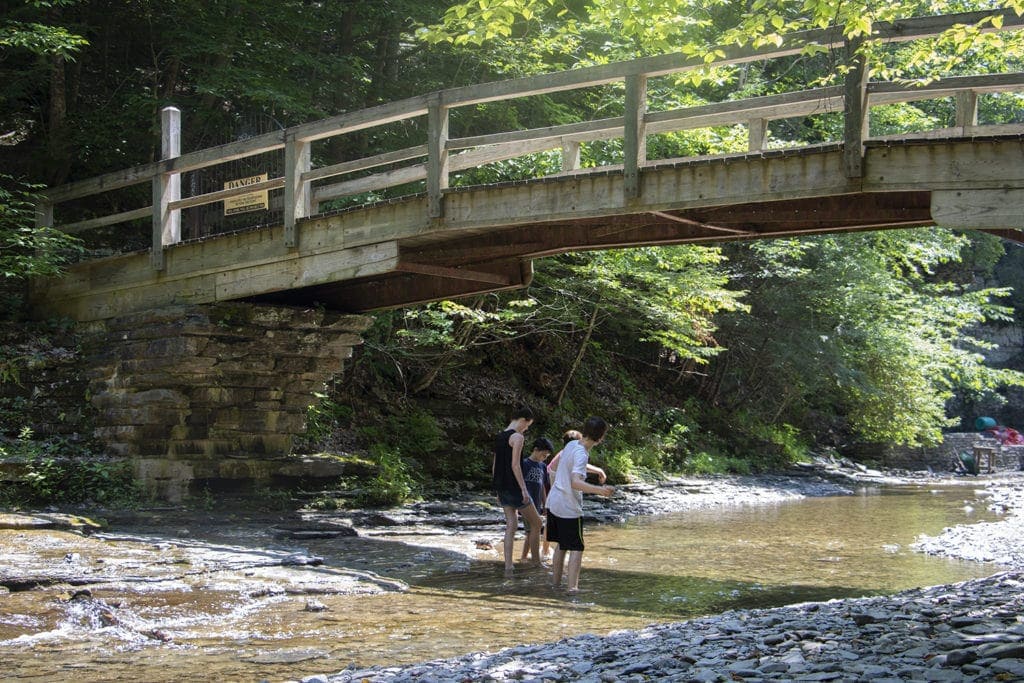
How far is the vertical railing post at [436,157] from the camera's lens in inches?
444

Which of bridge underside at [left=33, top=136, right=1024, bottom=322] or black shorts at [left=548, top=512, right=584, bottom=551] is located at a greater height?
bridge underside at [left=33, top=136, right=1024, bottom=322]

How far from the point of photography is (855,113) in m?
9.02

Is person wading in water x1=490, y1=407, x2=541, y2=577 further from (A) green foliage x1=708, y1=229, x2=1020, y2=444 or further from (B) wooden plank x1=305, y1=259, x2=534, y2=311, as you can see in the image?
(A) green foliage x1=708, y1=229, x2=1020, y2=444

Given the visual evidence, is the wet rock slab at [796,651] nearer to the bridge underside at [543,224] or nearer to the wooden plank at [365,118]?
the bridge underside at [543,224]

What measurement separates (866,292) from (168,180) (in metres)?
16.1

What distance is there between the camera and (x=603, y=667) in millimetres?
6031

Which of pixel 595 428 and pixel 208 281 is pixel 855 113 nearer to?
pixel 595 428

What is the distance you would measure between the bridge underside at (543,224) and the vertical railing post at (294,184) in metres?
0.18

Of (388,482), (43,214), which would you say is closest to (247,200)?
(43,214)

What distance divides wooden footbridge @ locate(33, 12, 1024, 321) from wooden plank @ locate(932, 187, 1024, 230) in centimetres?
1

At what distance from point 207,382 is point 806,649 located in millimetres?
9719

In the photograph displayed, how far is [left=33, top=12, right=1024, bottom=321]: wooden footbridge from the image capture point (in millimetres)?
8805

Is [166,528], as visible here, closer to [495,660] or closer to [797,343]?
[495,660]

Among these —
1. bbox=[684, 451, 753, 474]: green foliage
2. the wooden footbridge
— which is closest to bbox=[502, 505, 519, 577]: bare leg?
the wooden footbridge
